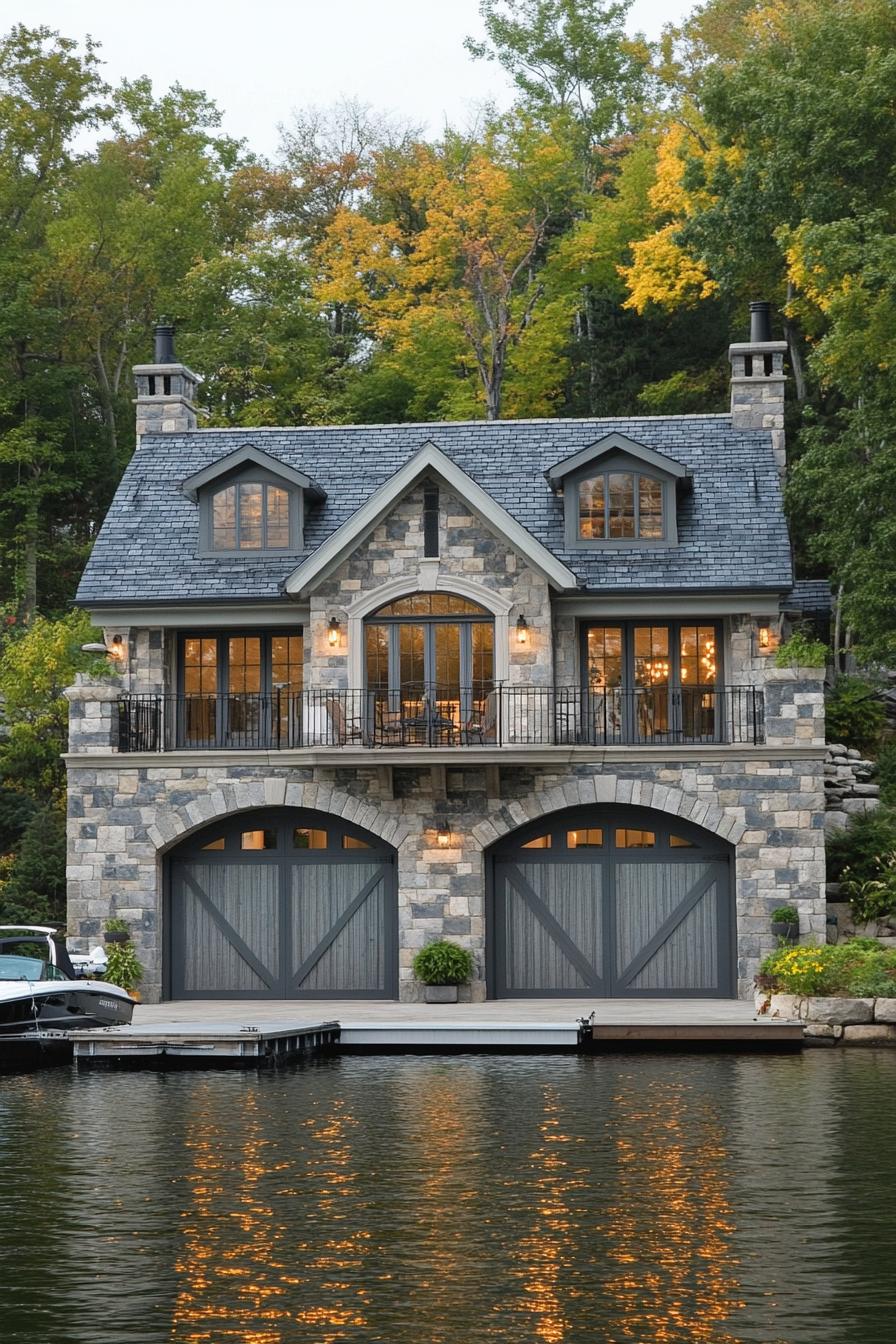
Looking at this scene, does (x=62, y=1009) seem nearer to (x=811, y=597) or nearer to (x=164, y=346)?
(x=164, y=346)

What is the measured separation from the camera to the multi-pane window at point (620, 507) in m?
33.6

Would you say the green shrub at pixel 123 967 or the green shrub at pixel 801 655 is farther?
the green shrub at pixel 123 967

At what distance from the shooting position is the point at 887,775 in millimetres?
36688

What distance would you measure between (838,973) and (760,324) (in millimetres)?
12965

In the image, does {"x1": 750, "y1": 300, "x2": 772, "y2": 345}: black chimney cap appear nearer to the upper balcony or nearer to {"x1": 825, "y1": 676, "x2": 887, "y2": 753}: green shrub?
the upper balcony

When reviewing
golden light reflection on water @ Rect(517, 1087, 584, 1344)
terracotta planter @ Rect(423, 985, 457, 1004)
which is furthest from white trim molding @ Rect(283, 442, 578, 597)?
golden light reflection on water @ Rect(517, 1087, 584, 1344)

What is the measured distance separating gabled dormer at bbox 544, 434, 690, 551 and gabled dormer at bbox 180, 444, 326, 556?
173 inches

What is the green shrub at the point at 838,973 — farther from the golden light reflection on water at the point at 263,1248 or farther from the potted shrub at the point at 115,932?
the potted shrub at the point at 115,932

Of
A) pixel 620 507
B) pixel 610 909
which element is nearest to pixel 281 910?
pixel 610 909

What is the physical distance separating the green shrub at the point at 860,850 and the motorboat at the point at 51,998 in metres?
12.2

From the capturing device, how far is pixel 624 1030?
26953mm

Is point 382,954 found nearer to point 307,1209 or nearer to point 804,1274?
point 307,1209

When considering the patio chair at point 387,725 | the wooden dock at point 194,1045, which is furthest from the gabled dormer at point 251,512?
the wooden dock at point 194,1045

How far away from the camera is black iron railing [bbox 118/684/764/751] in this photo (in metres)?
32.2
